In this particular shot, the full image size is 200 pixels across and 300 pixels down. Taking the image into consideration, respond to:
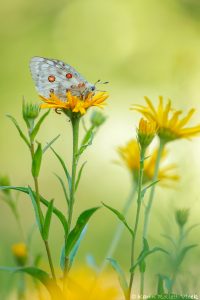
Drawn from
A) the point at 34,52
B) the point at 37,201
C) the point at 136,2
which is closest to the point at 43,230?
Answer: the point at 37,201

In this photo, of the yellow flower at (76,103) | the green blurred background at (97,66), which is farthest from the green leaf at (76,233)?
the green blurred background at (97,66)

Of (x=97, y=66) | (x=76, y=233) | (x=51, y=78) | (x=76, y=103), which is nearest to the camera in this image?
(x=76, y=233)

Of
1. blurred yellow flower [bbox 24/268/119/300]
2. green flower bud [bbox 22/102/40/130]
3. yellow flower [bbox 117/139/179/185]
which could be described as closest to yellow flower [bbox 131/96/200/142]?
yellow flower [bbox 117/139/179/185]

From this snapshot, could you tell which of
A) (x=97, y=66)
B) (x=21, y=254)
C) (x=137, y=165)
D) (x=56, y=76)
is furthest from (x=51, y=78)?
(x=97, y=66)

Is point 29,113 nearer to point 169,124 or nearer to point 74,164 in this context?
point 74,164

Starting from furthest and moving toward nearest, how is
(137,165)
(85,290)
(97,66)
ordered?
(97,66) < (137,165) < (85,290)

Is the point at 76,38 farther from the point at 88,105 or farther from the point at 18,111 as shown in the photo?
the point at 88,105

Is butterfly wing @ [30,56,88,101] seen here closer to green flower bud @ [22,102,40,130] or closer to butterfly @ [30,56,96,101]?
butterfly @ [30,56,96,101]
